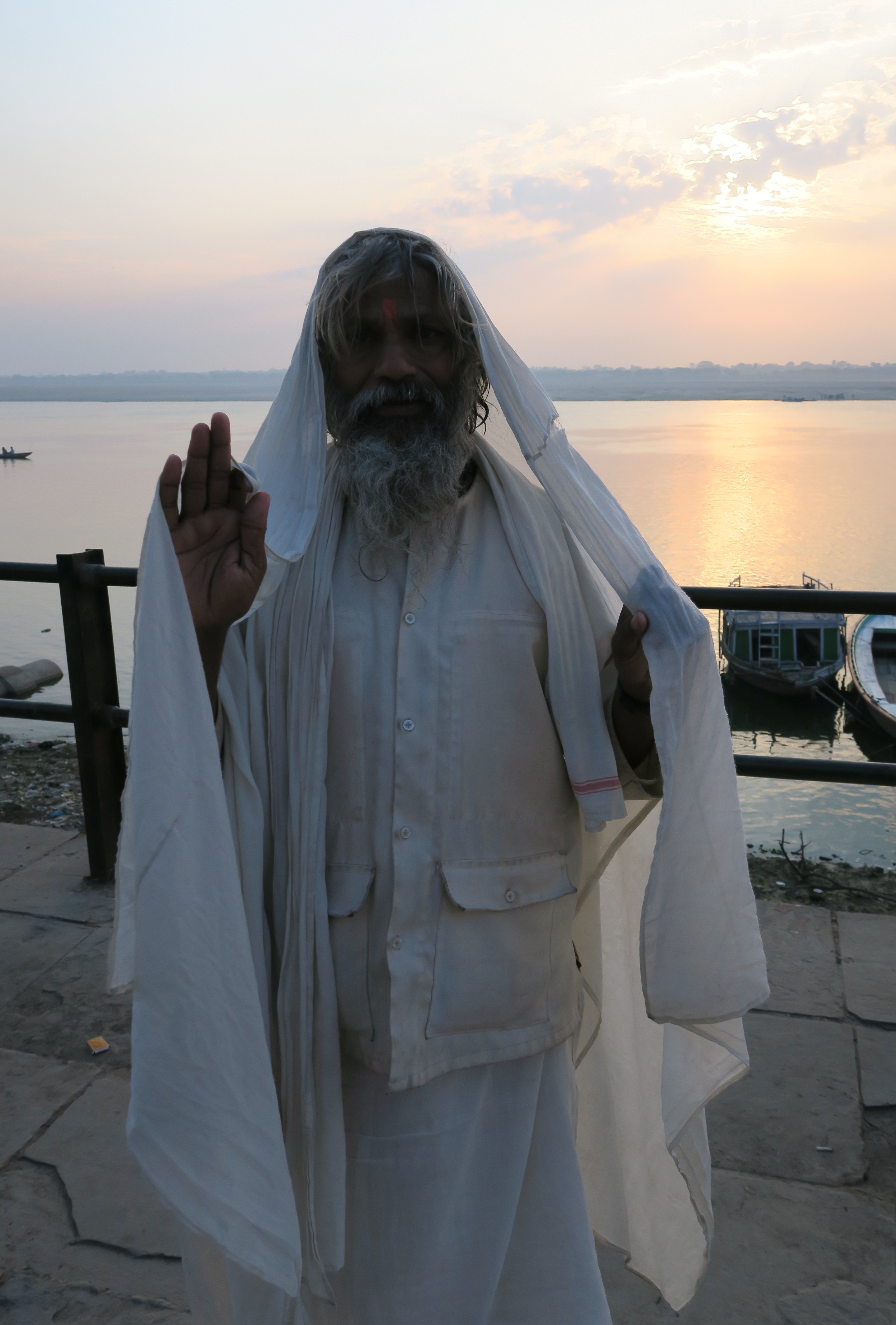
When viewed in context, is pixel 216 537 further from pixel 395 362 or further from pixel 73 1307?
pixel 73 1307

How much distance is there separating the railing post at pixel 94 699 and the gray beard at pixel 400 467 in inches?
81.8

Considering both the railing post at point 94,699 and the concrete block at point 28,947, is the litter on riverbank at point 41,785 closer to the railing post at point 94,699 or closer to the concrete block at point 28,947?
the railing post at point 94,699

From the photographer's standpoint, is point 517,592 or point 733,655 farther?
point 733,655

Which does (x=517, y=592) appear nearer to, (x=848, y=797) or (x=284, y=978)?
(x=284, y=978)

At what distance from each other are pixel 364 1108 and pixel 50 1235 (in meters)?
0.92

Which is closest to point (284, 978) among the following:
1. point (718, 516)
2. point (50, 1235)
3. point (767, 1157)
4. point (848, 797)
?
point (50, 1235)

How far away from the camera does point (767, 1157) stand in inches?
85.0

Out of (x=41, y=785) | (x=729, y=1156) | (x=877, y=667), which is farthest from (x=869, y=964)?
(x=877, y=667)

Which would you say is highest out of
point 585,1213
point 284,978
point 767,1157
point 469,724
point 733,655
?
point 469,724

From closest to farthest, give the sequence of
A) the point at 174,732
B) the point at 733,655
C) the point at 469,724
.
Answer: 1. the point at 174,732
2. the point at 469,724
3. the point at 733,655

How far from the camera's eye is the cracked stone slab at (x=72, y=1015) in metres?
2.62

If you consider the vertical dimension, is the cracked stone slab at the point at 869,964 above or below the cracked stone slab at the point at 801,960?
above

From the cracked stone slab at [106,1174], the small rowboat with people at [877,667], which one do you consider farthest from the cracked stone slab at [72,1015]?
the small rowboat with people at [877,667]

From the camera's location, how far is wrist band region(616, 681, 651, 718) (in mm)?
1536
